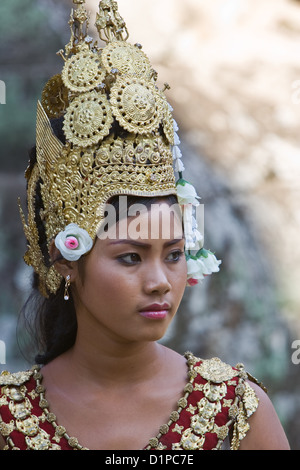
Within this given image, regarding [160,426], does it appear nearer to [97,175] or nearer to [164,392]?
[164,392]

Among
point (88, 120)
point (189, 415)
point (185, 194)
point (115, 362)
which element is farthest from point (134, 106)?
point (189, 415)

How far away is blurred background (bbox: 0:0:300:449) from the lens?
5.01m

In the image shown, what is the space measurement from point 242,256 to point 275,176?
519mm

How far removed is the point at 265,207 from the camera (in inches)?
205

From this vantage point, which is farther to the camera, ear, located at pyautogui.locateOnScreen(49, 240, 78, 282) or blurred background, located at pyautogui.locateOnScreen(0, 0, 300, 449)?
blurred background, located at pyautogui.locateOnScreen(0, 0, 300, 449)

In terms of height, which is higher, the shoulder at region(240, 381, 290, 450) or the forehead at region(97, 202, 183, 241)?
the forehead at region(97, 202, 183, 241)

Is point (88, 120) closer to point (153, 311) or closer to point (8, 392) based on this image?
point (153, 311)

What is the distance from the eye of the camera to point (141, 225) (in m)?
2.76

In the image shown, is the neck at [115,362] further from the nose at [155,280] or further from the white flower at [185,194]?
the white flower at [185,194]

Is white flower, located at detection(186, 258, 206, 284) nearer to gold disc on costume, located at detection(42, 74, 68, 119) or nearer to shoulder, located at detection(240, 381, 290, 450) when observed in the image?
shoulder, located at detection(240, 381, 290, 450)

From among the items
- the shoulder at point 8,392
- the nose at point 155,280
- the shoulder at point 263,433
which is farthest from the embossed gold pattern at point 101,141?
the shoulder at point 263,433

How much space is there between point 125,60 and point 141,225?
592mm

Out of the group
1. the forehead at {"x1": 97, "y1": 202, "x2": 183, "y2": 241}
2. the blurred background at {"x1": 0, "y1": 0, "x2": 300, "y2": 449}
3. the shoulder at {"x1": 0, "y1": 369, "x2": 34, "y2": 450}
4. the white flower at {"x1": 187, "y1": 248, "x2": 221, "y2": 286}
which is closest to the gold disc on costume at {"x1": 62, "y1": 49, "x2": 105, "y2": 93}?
the forehead at {"x1": 97, "y1": 202, "x2": 183, "y2": 241}

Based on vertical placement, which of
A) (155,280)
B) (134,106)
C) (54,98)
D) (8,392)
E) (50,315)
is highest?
(54,98)
